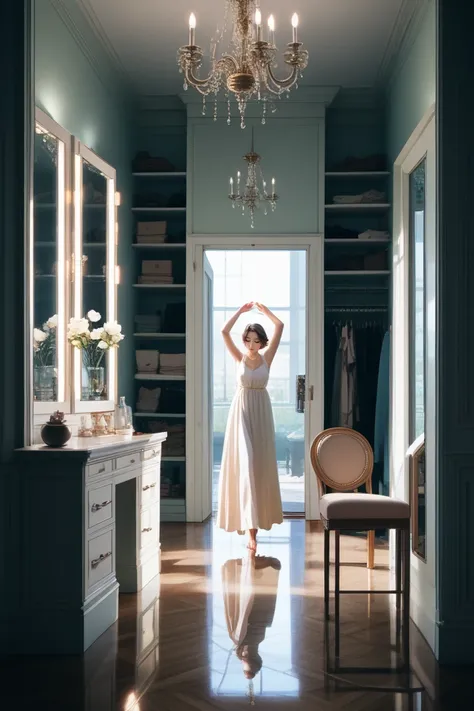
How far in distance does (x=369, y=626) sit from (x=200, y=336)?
3.61 metres

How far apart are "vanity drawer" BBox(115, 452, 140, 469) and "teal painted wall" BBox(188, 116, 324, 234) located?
3059 millimetres

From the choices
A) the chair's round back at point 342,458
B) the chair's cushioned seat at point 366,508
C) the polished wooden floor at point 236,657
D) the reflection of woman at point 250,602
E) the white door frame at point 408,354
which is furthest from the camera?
the chair's round back at point 342,458

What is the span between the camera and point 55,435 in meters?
3.87

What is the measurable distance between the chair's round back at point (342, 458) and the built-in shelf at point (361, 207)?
104 inches

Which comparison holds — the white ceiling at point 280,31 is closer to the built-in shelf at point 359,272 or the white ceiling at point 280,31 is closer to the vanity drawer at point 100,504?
the built-in shelf at point 359,272

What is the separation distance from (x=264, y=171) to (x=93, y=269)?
2314mm

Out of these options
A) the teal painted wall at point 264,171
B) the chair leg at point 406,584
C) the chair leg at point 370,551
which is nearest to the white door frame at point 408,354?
the chair leg at point 406,584

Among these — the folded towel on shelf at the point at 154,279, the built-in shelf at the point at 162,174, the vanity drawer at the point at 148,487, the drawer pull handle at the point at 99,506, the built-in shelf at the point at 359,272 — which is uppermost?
the built-in shelf at the point at 162,174

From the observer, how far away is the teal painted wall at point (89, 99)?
16.3 feet

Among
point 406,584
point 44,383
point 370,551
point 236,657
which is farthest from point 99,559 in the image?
point 370,551

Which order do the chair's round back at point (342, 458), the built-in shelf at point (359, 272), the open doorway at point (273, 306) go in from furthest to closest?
the open doorway at point (273, 306) < the built-in shelf at point (359, 272) < the chair's round back at point (342, 458)

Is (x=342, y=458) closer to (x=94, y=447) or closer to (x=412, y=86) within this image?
(x=94, y=447)

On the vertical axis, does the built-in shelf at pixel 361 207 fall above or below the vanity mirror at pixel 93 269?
above

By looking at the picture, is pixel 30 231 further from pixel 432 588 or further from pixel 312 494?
pixel 312 494
